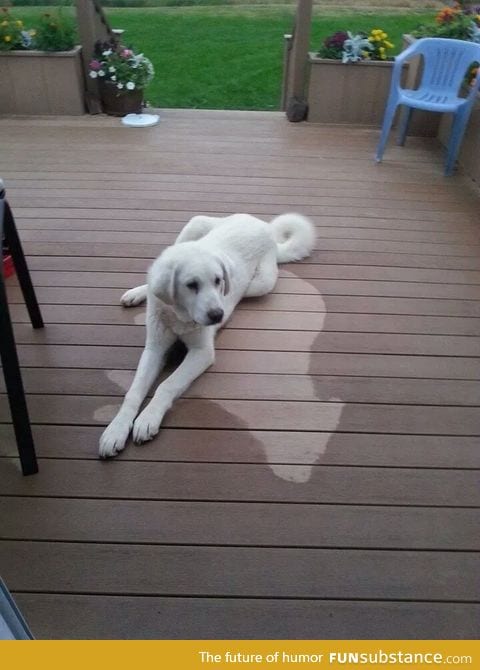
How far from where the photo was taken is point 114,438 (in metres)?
1.66

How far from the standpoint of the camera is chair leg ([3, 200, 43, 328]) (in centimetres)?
188

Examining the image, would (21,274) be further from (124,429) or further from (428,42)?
(428,42)

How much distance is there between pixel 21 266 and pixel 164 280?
0.61 metres

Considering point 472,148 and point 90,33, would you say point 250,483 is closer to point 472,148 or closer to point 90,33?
point 472,148

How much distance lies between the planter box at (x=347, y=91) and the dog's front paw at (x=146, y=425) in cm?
359

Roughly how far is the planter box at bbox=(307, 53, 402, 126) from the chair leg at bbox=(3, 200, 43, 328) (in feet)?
10.7

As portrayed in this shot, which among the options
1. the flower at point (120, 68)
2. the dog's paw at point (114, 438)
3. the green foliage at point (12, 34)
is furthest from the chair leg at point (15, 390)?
the green foliage at point (12, 34)

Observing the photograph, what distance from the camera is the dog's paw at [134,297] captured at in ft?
7.58

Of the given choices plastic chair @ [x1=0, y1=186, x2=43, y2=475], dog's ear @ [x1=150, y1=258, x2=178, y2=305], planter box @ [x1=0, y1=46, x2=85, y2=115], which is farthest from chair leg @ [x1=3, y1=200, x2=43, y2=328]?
planter box @ [x1=0, y1=46, x2=85, y2=115]

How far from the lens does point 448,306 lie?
2.40 m

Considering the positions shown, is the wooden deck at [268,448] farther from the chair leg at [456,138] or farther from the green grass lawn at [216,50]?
the green grass lawn at [216,50]

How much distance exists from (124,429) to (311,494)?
603 mm
